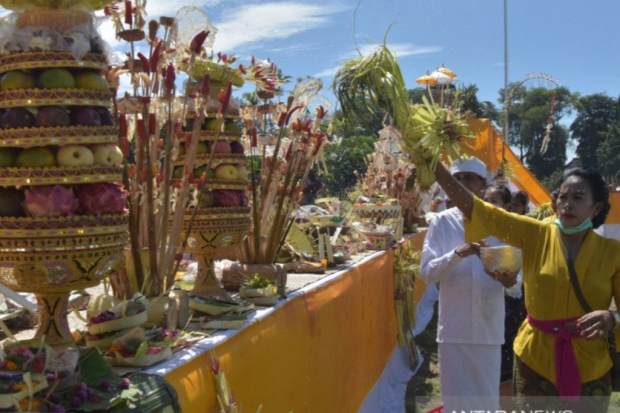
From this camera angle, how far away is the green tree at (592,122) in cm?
4643

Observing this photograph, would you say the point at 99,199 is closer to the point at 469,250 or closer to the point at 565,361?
the point at 565,361

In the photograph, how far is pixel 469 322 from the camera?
3502 mm

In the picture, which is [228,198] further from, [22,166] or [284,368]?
[22,166]

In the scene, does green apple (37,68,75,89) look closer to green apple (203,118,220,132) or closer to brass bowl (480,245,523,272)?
green apple (203,118,220,132)

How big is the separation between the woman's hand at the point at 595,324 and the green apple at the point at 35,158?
73.2 inches

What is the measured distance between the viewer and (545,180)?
43812 millimetres

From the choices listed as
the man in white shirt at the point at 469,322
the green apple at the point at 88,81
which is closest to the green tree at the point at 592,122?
the man in white shirt at the point at 469,322

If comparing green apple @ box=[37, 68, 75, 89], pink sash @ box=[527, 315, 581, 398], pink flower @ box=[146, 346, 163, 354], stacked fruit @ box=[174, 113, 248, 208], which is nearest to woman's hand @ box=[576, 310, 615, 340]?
pink sash @ box=[527, 315, 581, 398]

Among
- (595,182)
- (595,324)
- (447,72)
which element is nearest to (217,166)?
(595,182)

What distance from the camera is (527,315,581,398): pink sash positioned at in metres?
2.53

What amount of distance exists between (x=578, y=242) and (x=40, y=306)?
1966 mm

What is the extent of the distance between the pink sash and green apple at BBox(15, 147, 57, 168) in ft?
6.24

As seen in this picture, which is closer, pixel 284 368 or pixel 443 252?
pixel 284 368

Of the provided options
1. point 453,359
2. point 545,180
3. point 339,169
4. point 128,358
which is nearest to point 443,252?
point 453,359
